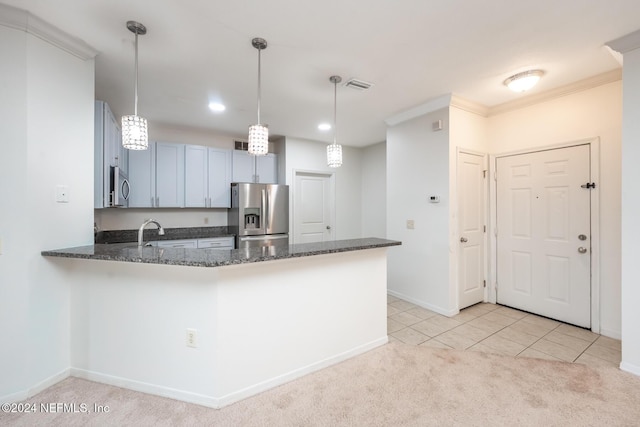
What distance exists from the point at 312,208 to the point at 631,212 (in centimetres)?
397

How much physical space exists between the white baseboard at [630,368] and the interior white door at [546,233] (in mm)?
846

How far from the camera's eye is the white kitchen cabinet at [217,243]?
4.17m

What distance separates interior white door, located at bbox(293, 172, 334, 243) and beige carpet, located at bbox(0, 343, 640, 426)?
2990mm

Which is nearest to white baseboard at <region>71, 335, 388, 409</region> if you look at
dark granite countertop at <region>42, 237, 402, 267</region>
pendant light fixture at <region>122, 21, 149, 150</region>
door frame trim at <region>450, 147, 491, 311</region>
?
dark granite countertop at <region>42, 237, 402, 267</region>

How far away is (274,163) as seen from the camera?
16.1ft

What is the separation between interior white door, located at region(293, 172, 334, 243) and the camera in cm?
494

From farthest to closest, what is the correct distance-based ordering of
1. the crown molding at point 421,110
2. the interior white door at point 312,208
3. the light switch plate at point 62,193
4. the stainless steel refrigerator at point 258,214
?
1. the interior white door at point 312,208
2. the stainless steel refrigerator at point 258,214
3. the crown molding at point 421,110
4. the light switch plate at point 62,193

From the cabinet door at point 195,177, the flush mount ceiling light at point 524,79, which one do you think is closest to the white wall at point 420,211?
the flush mount ceiling light at point 524,79

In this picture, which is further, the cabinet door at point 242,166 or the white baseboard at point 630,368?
the cabinet door at point 242,166

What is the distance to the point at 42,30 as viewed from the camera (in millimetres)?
1844

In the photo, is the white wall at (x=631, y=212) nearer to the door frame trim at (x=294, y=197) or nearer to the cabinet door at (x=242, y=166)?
the door frame trim at (x=294, y=197)

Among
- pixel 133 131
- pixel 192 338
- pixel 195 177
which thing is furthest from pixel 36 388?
pixel 195 177

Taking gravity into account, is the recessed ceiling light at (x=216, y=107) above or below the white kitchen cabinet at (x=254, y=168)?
above

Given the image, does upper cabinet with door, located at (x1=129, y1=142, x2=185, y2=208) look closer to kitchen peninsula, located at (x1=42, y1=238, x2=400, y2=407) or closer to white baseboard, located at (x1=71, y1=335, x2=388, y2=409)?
kitchen peninsula, located at (x1=42, y1=238, x2=400, y2=407)
